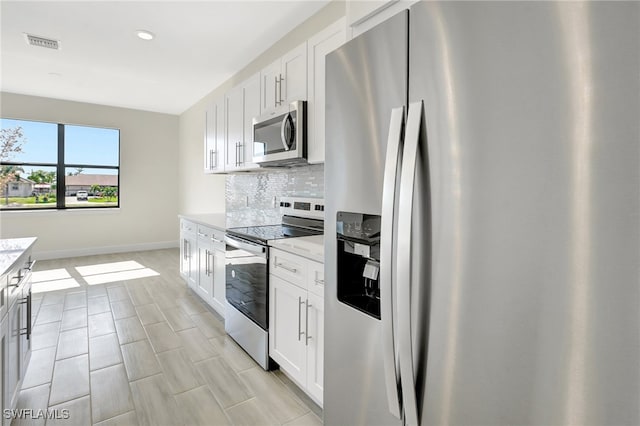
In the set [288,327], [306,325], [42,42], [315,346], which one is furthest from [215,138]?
[315,346]

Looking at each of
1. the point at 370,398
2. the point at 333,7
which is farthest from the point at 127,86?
the point at 370,398

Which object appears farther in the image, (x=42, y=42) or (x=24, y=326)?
(x=42, y=42)

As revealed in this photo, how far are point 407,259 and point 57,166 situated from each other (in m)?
6.75

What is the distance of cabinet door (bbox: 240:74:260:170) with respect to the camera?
9.96ft

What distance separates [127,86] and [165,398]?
4.57 m

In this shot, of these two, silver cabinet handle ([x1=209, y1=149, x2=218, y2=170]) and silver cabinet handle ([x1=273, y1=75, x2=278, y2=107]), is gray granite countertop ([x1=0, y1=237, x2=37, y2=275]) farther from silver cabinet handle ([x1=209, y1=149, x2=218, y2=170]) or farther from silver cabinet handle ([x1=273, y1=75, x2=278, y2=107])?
silver cabinet handle ([x1=209, y1=149, x2=218, y2=170])

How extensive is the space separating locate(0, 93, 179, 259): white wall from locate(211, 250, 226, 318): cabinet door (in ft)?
13.4

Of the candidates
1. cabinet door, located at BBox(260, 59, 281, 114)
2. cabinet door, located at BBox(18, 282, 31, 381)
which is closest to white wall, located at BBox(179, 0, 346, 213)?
cabinet door, located at BBox(260, 59, 281, 114)

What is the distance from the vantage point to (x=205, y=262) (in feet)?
11.0

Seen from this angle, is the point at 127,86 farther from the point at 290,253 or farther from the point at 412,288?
the point at 412,288

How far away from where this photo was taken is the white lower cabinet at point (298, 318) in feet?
→ 5.76

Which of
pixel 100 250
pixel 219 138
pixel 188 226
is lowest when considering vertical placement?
pixel 100 250

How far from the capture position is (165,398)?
197cm

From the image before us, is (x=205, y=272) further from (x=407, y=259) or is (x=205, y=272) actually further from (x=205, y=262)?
(x=407, y=259)
